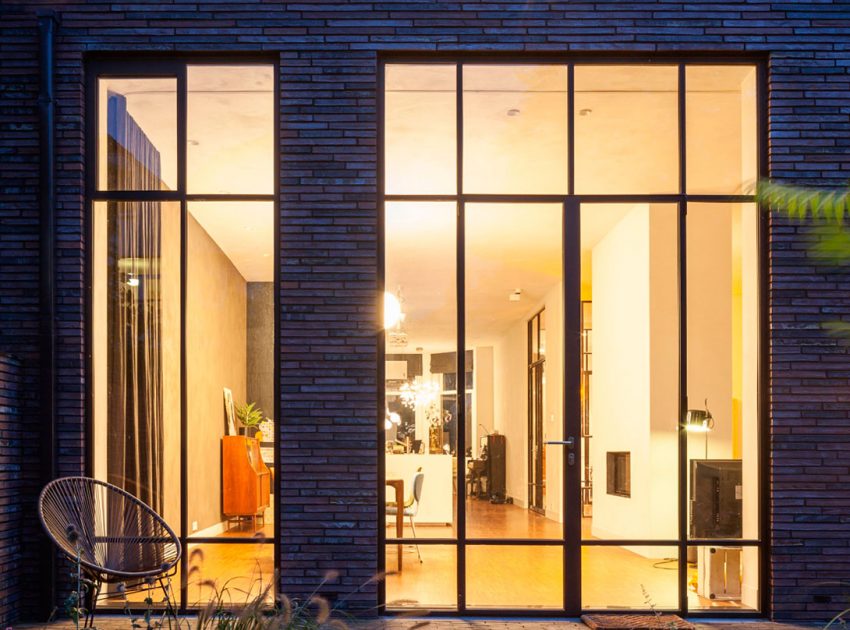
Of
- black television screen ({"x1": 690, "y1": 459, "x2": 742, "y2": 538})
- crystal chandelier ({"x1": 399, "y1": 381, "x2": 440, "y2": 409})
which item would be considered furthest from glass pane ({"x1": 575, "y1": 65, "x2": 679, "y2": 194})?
black television screen ({"x1": 690, "y1": 459, "x2": 742, "y2": 538})

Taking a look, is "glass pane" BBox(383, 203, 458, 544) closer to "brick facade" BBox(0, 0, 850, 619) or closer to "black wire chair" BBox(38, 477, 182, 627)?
"brick facade" BBox(0, 0, 850, 619)

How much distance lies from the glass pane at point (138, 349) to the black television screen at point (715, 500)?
3596 mm

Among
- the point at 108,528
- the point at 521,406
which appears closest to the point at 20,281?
the point at 108,528

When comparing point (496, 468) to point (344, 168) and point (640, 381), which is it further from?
point (344, 168)

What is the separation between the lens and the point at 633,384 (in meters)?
6.58

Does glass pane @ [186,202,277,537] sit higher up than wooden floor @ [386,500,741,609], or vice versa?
glass pane @ [186,202,277,537]

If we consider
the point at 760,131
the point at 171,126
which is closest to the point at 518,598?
the point at 760,131

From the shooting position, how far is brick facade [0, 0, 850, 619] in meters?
6.27

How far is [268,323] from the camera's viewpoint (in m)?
6.50

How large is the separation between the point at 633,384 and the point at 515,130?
6.53 feet

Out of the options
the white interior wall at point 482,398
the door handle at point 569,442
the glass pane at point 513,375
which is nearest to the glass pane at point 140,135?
the glass pane at point 513,375

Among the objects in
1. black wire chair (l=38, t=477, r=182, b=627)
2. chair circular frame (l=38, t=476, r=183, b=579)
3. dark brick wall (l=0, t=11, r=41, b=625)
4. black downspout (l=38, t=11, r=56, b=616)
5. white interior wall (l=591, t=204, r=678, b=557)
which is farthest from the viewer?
white interior wall (l=591, t=204, r=678, b=557)

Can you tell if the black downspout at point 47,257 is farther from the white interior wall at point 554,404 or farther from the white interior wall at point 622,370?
the white interior wall at point 622,370

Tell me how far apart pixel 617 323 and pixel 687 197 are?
3.34 ft
